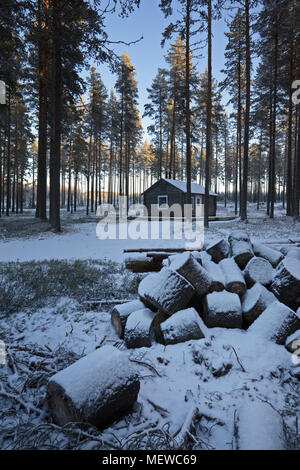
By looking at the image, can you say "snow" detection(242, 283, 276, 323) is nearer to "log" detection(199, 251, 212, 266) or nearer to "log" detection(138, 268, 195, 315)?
"log" detection(138, 268, 195, 315)

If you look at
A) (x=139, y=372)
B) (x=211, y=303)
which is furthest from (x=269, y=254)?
(x=139, y=372)

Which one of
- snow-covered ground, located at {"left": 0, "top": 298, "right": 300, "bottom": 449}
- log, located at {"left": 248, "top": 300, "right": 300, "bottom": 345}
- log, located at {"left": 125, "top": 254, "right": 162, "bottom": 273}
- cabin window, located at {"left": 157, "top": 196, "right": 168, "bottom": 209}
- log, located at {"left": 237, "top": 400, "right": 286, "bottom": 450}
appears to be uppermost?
cabin window, located at {"left": 157, "top": 196, "right": 168, "bottom": 209}

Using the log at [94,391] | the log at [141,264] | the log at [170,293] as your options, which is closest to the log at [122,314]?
the log at [170,293]

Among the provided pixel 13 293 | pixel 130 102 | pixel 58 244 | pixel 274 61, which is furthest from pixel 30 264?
pixel 130 102

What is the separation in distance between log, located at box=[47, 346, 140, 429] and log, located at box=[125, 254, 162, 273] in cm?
443

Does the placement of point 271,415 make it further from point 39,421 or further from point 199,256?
point 199,256

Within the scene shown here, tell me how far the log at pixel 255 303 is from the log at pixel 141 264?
3215 mm

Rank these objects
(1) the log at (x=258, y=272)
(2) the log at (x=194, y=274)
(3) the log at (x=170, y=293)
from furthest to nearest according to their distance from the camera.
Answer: (1) the log at (x=258, y=272) < (2) the log at (x=194, y=274) < (3) the log at (x=170, y=293)

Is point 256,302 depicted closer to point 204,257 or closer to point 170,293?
point 170,293

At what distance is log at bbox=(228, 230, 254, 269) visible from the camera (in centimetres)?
484

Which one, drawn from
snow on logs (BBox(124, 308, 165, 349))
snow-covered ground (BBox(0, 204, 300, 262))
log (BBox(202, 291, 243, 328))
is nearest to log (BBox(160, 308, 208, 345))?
snow on logs (BBox(124, 308, 165, 349))

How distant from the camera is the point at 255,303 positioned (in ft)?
12.2

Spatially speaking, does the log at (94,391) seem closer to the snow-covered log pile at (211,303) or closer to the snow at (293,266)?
the snow-covered log pile at (211,303)

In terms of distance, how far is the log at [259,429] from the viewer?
1.69m
